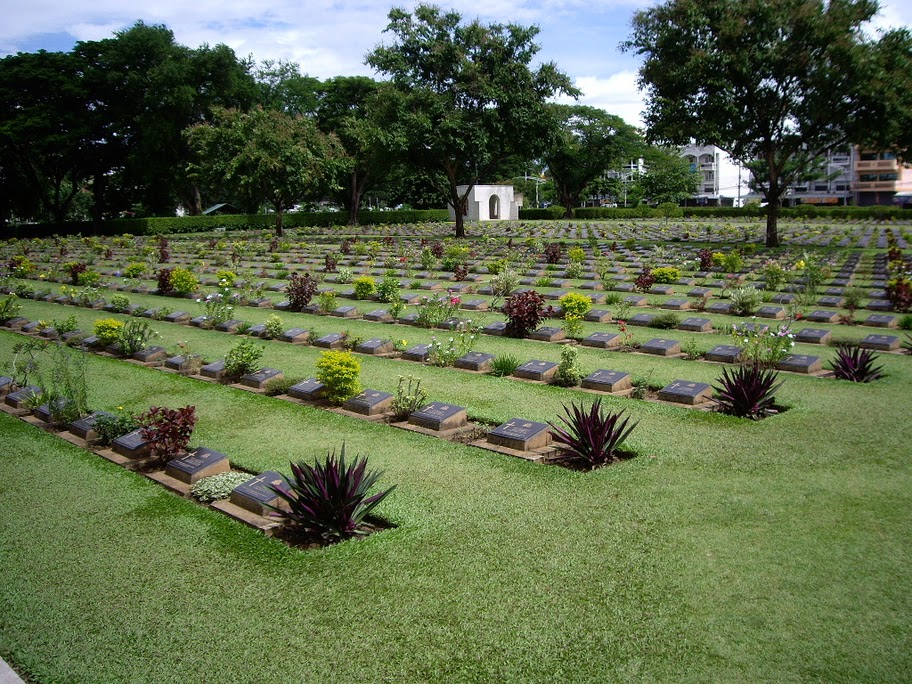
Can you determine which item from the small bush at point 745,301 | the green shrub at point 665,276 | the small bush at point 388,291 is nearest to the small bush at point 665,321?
the small bush at point 745,301

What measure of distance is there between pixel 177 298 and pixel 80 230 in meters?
32.3

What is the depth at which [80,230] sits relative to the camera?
144 feet

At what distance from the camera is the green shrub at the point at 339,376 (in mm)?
7602

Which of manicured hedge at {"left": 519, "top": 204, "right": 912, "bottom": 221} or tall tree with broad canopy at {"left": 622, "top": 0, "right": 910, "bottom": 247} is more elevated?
tall tree with broad canopy at {"left": 622, "top": 0, "right": 910, "bottom": 247}

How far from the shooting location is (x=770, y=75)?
2175 cm

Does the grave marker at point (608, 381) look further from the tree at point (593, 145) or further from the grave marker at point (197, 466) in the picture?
the tree at point (593, 145)

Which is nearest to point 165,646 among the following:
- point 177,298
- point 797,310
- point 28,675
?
point 28,675

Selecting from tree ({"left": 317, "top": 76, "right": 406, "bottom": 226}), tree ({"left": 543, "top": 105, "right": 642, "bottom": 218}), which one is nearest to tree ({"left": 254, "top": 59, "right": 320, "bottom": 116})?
tree ({"left": 317, "top": 76, "right": 406, "bottom": 226})

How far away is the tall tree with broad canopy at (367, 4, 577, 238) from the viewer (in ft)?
91.3

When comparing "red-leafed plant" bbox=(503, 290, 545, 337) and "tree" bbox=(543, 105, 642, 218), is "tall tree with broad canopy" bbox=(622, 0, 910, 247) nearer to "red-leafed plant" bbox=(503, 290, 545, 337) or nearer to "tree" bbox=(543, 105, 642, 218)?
"red-leafed plant" bbox=(503, 290, 545, 337)

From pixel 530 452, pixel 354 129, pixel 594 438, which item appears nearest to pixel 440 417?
pixel 530 452

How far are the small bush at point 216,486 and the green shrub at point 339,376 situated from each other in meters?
2.09

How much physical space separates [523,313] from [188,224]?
3750 cm

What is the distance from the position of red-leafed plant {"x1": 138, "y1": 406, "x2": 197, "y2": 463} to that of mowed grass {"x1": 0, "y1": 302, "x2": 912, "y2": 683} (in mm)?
391
